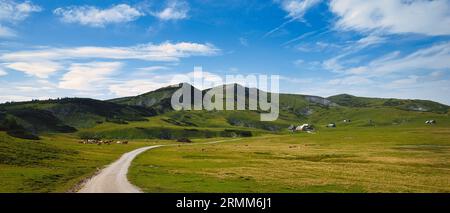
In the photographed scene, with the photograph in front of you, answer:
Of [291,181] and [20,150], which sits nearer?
[291,181]

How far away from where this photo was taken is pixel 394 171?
73312mm

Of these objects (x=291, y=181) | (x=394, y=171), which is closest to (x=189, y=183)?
(x=291, y=181)

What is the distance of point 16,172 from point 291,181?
3789cm

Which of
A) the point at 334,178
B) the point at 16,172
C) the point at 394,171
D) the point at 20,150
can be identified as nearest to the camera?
the point at 16,172
